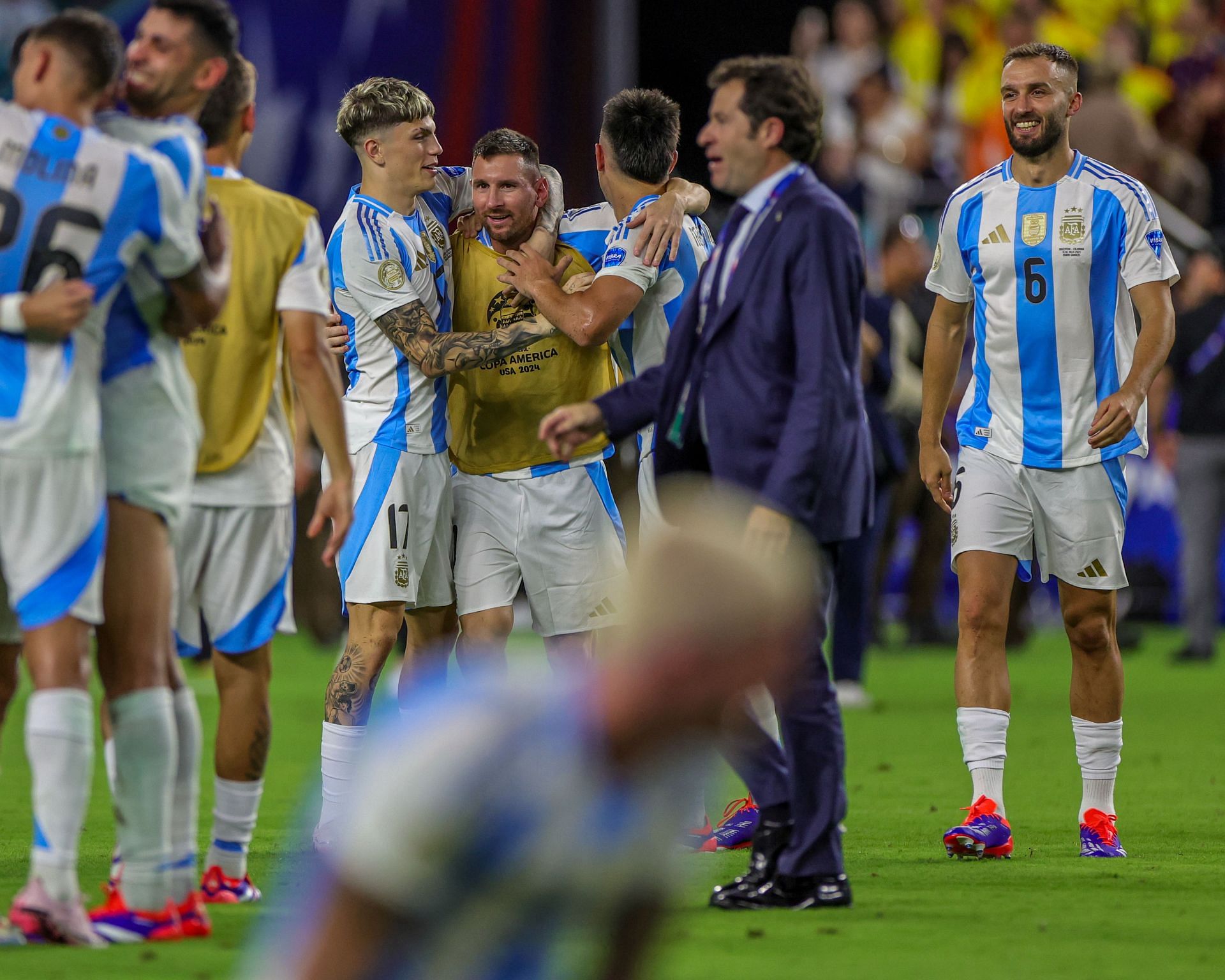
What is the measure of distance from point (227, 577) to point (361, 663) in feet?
3.24

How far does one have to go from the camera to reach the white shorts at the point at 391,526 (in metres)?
6.08

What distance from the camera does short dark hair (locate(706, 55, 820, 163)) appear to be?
16.5 ft

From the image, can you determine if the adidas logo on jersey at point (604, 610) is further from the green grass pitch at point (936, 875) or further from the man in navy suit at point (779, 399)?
the man in navy suit at point (779, 399)

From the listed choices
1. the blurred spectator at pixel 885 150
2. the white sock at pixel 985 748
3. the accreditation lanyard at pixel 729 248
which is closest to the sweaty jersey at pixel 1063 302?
the white sock at pixel 985 748

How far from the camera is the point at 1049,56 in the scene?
6.37m

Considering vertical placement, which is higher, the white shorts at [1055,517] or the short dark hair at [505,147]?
the short dark hair at [505,147]

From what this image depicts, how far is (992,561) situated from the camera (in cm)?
636

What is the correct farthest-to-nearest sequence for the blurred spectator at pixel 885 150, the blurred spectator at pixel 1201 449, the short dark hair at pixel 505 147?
1. the blurred spectator at pixel 885 150
2. the blurred spectator at pixel 1201 449
3. the short dark hair at pixel 505 147

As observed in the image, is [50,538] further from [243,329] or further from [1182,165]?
[1182,165]

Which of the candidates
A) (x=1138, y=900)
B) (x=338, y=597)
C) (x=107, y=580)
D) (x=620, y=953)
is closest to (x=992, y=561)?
(x=1138, y=900)

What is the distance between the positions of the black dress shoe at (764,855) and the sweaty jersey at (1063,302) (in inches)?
76.5

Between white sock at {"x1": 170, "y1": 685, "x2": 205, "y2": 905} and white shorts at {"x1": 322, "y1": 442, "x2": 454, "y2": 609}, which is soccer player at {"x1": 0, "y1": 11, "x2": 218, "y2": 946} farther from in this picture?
white shorts at {"x1": 322, "y1": 442, "x2": 454, "y2": 609}

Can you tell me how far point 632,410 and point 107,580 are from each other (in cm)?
148

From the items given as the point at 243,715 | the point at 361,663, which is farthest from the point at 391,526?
the point at 243,715
